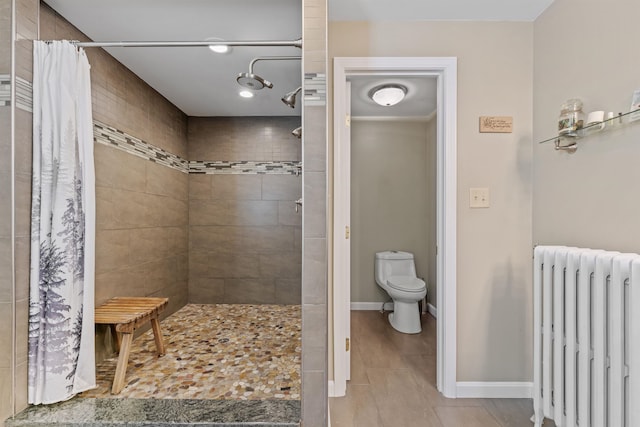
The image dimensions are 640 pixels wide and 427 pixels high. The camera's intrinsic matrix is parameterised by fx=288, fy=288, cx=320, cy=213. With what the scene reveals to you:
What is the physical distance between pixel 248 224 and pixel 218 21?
1.99 metres

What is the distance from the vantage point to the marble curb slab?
135 cm

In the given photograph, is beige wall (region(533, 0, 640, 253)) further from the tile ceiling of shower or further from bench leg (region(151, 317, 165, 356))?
bench leg (region(151, 317, 165, 356))

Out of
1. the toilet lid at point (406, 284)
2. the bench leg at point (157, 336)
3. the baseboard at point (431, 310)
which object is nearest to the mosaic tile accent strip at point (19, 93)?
the bench leg at point (157, 336)

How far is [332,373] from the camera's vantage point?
178 centimetres

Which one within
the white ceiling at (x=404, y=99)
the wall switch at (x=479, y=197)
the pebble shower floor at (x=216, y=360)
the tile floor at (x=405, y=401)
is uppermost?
the white ceiling at (x=404, y=99)

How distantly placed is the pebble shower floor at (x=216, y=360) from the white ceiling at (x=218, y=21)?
207cm

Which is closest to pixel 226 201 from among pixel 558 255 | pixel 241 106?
pixel 241 106

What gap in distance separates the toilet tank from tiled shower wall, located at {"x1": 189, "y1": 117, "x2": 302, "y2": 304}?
2.99ft

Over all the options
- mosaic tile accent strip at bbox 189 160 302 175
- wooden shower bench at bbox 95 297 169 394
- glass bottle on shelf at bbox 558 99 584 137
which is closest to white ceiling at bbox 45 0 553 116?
glass bottle on shelf at bbox 558 99 584 137

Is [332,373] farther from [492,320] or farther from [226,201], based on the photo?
[226,201]

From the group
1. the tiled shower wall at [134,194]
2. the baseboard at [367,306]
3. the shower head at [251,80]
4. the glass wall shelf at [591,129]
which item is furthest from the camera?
the baseboard at [367,306]

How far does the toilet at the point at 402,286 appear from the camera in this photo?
8.78 feet

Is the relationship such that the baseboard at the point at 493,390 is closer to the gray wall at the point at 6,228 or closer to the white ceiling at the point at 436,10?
the white ceiling at the point at 436,10

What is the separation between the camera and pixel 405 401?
1.72 meters
